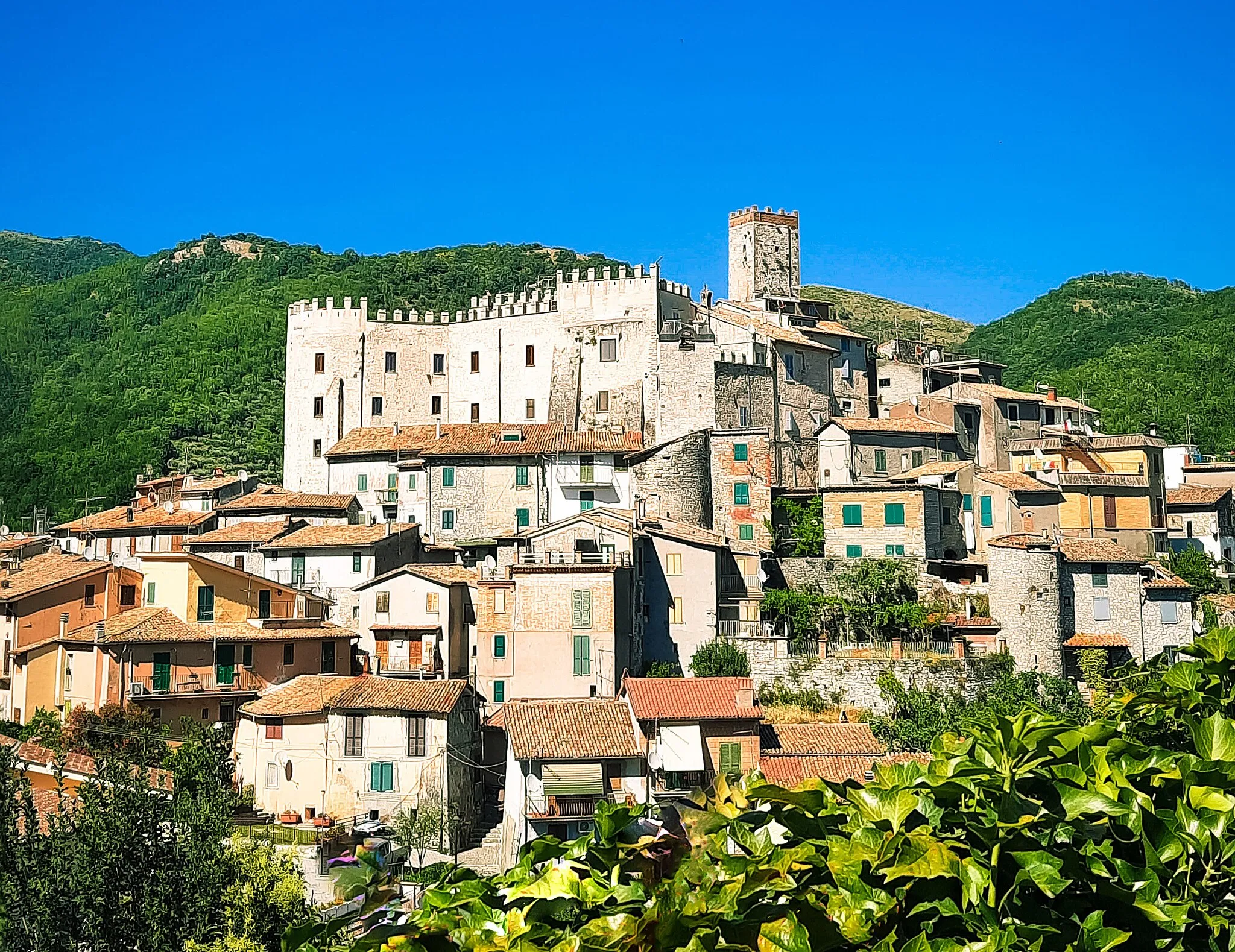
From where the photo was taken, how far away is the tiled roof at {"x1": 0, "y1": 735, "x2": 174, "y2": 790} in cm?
2717

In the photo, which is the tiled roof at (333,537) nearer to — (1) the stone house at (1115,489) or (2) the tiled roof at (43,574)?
(2) the tiled roof at (43,574)

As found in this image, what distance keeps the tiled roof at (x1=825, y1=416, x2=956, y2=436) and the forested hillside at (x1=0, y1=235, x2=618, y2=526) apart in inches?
1271

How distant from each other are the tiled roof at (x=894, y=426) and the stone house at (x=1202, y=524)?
339 inches

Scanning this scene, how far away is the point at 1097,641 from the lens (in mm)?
36719

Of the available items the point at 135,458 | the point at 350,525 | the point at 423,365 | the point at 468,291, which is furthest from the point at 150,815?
the point at 468,291

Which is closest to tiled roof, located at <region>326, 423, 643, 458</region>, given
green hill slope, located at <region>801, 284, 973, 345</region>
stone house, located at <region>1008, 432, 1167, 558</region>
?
stone house, located at <region>1008, 432, 1167, 558</region>

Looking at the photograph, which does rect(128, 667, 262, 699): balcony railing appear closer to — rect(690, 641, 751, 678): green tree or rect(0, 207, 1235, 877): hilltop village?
rect(0, 207, 1235, 877): hilltop village

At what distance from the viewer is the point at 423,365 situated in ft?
180

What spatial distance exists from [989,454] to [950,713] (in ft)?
67.2

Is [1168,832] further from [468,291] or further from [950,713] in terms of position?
[468,291]

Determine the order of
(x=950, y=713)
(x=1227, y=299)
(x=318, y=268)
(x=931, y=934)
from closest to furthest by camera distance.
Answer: (x=931, y=934), (x=950, y=713), (x=1227, y=299), (x=318, y=268)

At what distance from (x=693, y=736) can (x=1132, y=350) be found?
53.8 meters

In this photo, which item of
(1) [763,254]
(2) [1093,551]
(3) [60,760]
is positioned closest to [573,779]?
(3) [60,760]

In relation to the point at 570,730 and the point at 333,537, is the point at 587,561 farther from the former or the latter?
the point at 333,537
